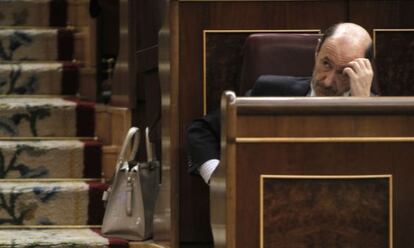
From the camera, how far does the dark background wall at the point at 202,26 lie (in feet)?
11.9

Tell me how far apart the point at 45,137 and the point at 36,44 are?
635mm

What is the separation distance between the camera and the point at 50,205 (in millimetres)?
4453

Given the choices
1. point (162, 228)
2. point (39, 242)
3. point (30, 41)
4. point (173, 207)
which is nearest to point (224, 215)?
point (173, 207)

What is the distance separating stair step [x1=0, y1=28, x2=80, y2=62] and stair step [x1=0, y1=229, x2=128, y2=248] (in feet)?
4.12

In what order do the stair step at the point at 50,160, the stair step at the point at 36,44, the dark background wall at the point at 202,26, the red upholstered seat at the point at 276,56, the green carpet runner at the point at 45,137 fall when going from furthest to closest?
the stair step at the point at 36,44 → the stair step at the point at 50,160 → the green carpet runner at the point at 45,137 → the dark background wall at the point at 202,26 → the red upholstered seat at the point at 276,56

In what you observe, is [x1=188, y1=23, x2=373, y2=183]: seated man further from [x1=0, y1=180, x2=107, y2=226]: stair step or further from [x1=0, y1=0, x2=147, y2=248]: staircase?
[x1=0, y1=180, x2=107, y2=226]: stair step

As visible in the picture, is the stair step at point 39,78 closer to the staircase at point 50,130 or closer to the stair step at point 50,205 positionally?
the staircase at point 50,130

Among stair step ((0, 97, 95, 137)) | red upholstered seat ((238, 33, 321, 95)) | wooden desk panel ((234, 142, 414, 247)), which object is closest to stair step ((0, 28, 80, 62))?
stair step ((0, 97, 95, 137))

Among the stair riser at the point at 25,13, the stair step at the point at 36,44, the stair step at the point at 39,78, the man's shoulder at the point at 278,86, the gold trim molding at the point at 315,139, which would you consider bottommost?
the gold trim molding at the point at 315,139

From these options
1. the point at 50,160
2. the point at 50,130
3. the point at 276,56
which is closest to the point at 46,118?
the point at 50,130

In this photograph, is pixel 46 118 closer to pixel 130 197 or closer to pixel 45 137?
pixel 45 137

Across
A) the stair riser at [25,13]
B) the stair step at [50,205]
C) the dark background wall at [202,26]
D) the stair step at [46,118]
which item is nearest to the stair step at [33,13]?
the stair riser at [25,13]

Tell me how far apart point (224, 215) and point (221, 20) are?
1076mm

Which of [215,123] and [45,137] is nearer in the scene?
[215,123]
